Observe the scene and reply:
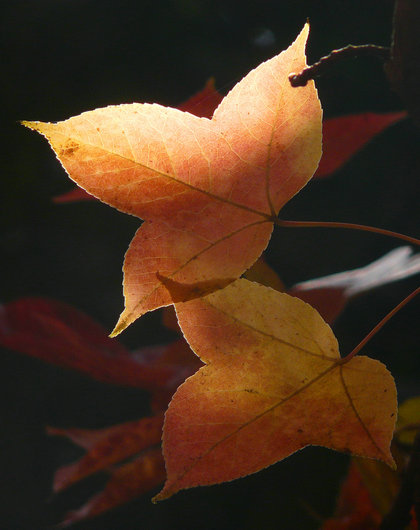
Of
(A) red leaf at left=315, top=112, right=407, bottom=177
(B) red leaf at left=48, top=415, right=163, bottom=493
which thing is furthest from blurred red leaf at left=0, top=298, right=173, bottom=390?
(A) red leaf at left=315, top=112, right=407, bottom=177

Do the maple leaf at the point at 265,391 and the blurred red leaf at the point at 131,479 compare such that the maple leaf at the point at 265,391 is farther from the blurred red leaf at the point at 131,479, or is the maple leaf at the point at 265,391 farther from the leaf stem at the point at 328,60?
the blurred red leaf at the point at 131,479

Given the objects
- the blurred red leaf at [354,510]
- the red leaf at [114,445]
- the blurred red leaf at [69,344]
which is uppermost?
the blurred red leaf at [69,344]

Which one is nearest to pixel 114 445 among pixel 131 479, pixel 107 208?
pixel 131 479

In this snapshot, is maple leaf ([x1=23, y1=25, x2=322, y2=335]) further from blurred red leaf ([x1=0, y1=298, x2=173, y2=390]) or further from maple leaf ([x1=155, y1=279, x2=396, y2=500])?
blurred red leaf ([x1=0, y1=298, x2=173, y2=390])

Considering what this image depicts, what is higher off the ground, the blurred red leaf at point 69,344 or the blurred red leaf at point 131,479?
the blurred red leaf at point 69,344

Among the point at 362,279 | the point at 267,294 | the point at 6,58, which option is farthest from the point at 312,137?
the point at 6,58

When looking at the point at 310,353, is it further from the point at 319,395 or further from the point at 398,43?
the point at 398,43

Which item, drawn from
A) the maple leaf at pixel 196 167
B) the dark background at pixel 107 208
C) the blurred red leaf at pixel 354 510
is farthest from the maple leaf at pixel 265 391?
the dark background at pixel 107 208
